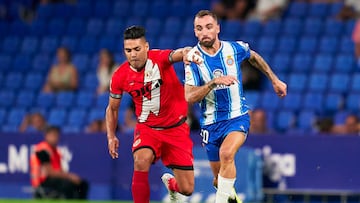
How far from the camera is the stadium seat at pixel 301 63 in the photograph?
736 inches

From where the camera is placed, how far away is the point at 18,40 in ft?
73.0

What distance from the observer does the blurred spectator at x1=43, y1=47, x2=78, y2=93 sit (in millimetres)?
19891

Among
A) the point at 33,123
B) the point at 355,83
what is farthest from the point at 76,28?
the point at 355,83

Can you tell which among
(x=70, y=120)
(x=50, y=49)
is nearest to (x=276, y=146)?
(x=70, y=120)

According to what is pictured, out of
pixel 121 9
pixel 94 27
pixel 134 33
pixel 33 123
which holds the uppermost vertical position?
pixel 121 9

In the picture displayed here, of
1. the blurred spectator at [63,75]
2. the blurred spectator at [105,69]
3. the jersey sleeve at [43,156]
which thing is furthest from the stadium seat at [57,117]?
the jersey sleeve at [43,156]

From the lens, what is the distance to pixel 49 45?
21797 millimetres

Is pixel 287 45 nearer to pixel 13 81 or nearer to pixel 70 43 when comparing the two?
pixel 70 43

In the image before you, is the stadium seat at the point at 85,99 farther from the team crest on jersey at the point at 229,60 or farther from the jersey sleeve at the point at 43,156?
the team crest on jersey at the point at 229,60

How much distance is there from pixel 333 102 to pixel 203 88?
288 inches

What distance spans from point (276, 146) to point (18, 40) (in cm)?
788

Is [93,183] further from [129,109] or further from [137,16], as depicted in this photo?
[137,16]

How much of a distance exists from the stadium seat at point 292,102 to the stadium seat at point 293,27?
1468 mm

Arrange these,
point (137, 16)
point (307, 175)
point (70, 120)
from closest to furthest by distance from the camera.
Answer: point (307, 175) → point (70, 120) → point (137, 16)
